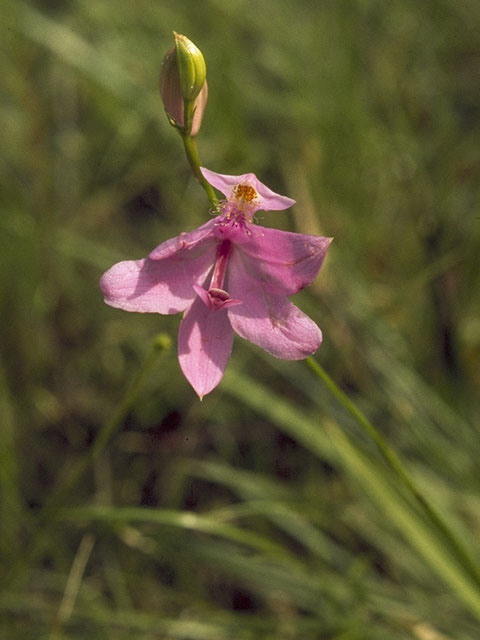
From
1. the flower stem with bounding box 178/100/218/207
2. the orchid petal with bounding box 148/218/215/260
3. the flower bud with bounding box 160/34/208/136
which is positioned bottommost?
the orchid petal with bounding box 148/218/215/260

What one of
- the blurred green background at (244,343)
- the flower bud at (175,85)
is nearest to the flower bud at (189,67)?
the flower bud at (175,85)

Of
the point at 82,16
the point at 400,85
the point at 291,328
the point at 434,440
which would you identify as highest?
the point at 82,16

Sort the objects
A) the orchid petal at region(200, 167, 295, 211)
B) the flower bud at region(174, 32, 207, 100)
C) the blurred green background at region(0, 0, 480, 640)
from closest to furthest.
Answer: the flower bud at region(174, 32, 207, 100) → the orchid petal at region(200, 167, 295, 211) → the blurred green background at region(0, 0, 480, 640)

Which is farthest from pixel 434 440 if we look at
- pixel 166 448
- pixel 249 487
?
pixel 166 448

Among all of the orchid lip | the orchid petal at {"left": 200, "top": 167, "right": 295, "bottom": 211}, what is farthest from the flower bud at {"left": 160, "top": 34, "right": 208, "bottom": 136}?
the orchid lip

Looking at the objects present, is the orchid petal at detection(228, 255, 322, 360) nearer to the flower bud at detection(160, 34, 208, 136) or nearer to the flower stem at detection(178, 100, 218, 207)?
the flower stem at detection(178, 100, 218, 207)

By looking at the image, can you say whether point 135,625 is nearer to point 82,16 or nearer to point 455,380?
point 455,380
